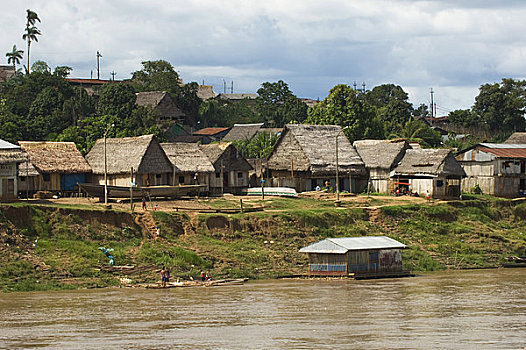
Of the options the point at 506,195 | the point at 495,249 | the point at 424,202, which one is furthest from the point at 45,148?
the point at 506,195

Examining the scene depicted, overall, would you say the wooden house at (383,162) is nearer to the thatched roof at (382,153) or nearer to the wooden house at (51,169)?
the thatched roof at (382,153)

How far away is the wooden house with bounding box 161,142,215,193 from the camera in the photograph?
44156 mm

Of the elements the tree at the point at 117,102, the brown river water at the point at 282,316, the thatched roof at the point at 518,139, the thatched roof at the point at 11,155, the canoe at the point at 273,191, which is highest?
the tree at the point at 117,102

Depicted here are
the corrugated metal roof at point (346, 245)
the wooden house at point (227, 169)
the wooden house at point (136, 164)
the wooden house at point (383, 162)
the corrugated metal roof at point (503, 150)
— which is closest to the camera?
the corrugated metal roof at point (346, 245)

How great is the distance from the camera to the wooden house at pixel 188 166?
4416 centimetres

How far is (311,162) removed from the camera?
4678 centimetres

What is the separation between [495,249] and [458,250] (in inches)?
78.2

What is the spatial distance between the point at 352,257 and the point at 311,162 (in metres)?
15.5

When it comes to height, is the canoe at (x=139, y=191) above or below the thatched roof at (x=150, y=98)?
below

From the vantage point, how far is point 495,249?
38250mm

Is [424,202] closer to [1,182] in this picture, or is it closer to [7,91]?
[1,182]

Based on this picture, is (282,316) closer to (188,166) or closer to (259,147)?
(188,166)

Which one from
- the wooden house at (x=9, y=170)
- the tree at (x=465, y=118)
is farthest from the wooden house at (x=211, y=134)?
the wooden house at (x=9, y=170)

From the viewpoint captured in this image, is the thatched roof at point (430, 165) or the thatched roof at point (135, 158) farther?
the thatched roof at point (430, 165)
